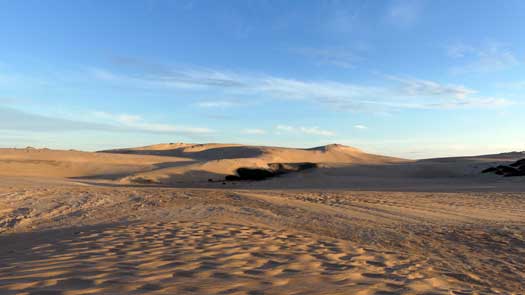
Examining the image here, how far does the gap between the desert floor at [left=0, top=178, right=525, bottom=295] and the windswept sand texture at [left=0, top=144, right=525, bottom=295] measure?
2 cm

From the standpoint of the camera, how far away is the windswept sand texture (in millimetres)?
4340

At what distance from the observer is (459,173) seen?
2725 cm

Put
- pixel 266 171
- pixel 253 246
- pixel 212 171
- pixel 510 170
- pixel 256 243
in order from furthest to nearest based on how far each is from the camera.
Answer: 1. pixel 212 171
2. pixel 266 171
3. pixel 510 170
4. pixel 256 243
5. pixel 253 246

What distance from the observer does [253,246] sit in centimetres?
627

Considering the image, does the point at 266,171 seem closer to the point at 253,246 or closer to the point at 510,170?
the point at 510,170

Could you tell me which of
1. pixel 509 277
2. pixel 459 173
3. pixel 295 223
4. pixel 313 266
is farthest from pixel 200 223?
pixel 459 173

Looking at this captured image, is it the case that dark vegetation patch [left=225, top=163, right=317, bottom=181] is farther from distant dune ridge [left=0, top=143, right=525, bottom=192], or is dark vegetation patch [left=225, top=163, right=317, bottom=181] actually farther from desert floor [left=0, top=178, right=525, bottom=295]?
desert floor [left=0, top=178, right=525, bottom=295]

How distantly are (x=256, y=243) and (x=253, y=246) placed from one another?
0.29 m

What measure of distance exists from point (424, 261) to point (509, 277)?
1.12m

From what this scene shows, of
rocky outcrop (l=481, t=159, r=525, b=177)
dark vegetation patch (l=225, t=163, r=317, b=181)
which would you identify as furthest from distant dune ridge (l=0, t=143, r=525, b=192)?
rocky outcrop (l=481, t=159, r=525, b=177)

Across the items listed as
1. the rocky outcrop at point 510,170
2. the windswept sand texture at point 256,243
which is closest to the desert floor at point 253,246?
the windswept sand texture at point 256,243

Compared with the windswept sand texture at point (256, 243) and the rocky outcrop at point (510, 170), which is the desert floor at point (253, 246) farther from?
the rocky outcrop at point (510, 170)

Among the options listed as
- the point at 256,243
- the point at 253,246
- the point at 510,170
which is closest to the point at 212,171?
the point at 510,170

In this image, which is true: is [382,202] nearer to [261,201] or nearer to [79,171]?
[261,201]
